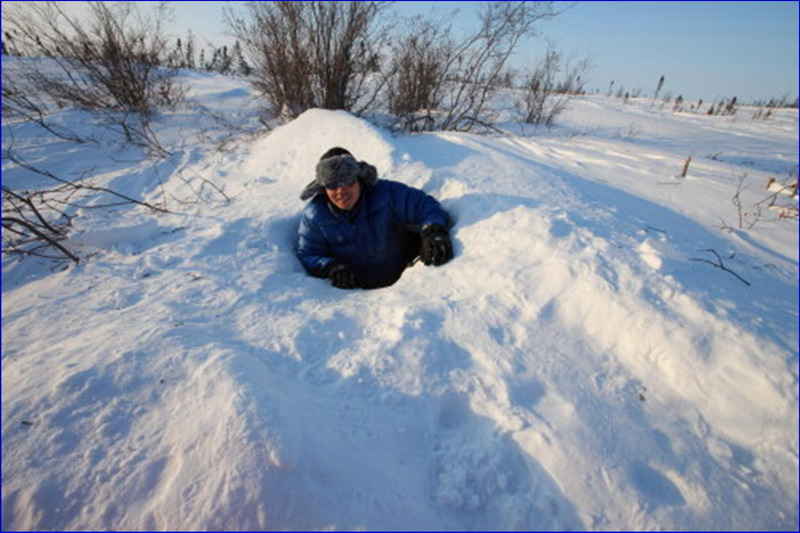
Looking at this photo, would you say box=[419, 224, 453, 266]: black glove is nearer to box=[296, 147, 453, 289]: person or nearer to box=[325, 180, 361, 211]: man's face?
box=[296, 147, 453, 289]: person

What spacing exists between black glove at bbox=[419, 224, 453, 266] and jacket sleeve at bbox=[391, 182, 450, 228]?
0.25 m

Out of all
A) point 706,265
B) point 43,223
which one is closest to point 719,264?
point 706,265

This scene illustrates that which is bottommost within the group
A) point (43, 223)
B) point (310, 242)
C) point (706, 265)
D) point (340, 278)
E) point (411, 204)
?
point (340, 278)

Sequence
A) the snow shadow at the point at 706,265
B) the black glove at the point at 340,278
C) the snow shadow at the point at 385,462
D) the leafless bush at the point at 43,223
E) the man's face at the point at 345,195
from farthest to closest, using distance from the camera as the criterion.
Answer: the man's face at the point at 345,195 < the black glove at the point at 340,278 < the leafless bush at the point at 43,223 < the snow shadow at the point at 706,265 < the snow shadow at the point at 385,462

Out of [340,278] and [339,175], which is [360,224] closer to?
[339,175]

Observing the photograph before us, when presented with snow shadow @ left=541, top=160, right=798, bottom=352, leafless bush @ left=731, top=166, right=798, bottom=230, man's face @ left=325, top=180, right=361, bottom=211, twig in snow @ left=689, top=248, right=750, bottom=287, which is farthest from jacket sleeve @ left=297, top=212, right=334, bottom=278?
leafless bush @ left=731, top=166, right=798, bottom=230

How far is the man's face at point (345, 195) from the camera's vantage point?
2.99 m

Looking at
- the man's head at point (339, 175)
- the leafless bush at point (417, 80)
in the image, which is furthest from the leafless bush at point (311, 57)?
the man's head at point (339, 175)

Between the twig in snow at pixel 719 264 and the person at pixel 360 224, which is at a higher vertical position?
the twig in snow at pixel 719 264

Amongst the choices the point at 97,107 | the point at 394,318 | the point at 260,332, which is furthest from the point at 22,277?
the point at 97,107

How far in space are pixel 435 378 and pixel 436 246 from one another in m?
1.21

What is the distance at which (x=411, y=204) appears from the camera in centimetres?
328

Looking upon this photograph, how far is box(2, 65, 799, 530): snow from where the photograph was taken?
127 cm

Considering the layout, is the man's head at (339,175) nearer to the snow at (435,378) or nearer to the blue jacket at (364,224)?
the blue jacket at (364,224)
